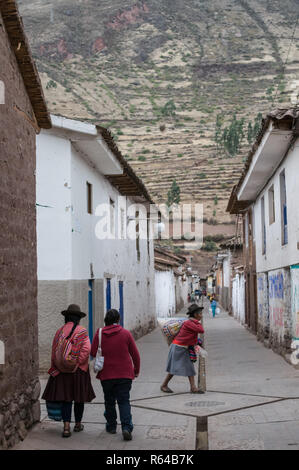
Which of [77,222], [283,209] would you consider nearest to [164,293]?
[283,209]

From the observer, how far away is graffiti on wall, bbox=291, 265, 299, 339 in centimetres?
1302

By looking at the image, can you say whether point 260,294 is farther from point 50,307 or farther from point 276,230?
point 50,307

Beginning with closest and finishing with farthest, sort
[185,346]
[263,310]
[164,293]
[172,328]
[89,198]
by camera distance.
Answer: [185,346] < [172,328] < [89,198] < [263,310] < [164,293]

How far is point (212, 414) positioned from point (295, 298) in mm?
5239

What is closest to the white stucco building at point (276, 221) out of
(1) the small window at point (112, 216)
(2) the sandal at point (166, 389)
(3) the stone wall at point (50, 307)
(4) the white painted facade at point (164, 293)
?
(2) the sandal at point (166, 389)

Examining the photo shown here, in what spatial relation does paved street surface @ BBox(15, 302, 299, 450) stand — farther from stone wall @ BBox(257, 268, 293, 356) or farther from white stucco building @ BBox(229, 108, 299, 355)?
white stucco building @ BBox(229, 108, 299, 355)

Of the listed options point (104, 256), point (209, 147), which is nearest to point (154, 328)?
point (104, 256)

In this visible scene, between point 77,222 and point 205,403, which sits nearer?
point 205,403

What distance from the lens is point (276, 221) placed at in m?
16.1

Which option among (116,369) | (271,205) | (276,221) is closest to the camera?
(116,369)

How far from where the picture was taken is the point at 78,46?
15438cm

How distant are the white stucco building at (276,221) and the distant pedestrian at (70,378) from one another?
601 cm

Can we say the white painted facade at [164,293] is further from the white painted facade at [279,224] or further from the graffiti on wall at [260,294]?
the white painted facade at [279,224]

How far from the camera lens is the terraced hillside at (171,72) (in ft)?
321
